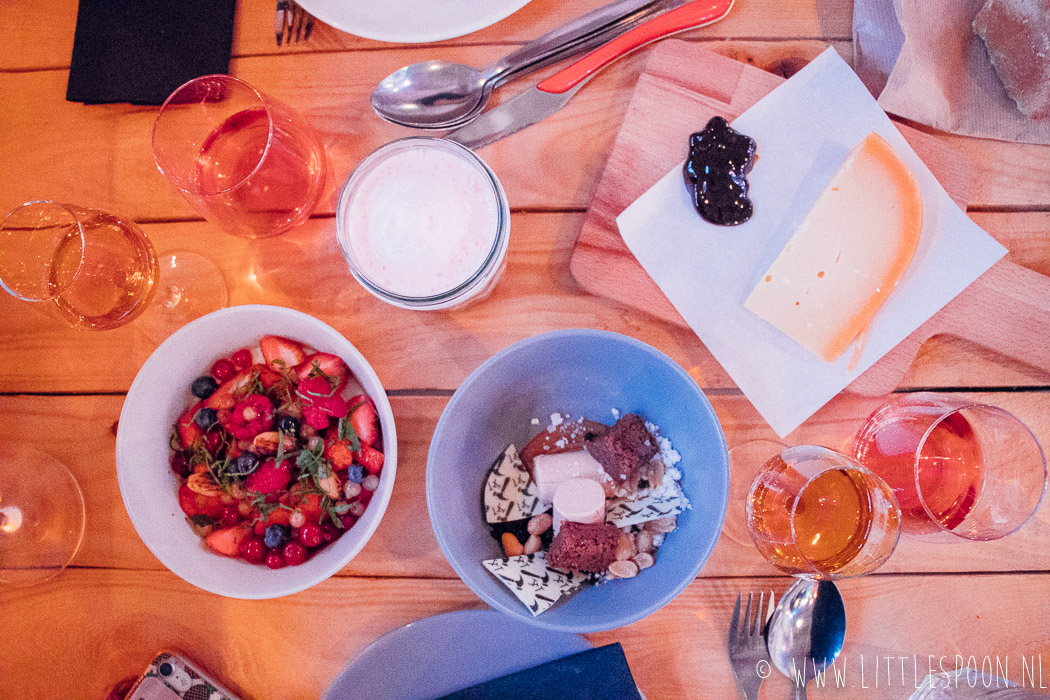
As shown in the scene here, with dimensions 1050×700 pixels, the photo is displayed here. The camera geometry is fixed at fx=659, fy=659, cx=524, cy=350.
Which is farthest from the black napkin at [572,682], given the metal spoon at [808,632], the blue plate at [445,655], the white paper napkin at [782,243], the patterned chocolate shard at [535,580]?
the white paper napkin at [782,243]

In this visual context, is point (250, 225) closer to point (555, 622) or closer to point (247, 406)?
point (247, 406)

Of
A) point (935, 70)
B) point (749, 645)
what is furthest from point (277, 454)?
point (935, 70)

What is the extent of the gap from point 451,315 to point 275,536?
0.45 m

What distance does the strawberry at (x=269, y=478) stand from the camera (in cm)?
102

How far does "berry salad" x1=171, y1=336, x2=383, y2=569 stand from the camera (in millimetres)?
1022

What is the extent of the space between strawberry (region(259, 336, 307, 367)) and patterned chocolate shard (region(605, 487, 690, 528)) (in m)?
0.55

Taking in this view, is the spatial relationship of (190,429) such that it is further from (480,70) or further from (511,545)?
(480,70)

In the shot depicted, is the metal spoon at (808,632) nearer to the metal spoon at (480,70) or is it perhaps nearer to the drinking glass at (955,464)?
the drinking glass at (955,464)

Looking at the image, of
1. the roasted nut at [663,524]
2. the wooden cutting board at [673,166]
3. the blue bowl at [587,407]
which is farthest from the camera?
the wooden cutting board at [673,166]

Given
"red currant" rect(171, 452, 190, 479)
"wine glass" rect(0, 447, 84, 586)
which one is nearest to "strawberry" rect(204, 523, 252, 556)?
"red currant" rect(171, 452, 190, 479)

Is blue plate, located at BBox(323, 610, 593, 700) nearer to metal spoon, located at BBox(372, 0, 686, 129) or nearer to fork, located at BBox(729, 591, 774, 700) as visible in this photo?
fork, located at BBox(729, 591, 774, 700)

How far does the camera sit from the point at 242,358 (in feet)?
3.53

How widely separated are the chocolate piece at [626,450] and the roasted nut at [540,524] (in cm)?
12

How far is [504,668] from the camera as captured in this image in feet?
3.50
